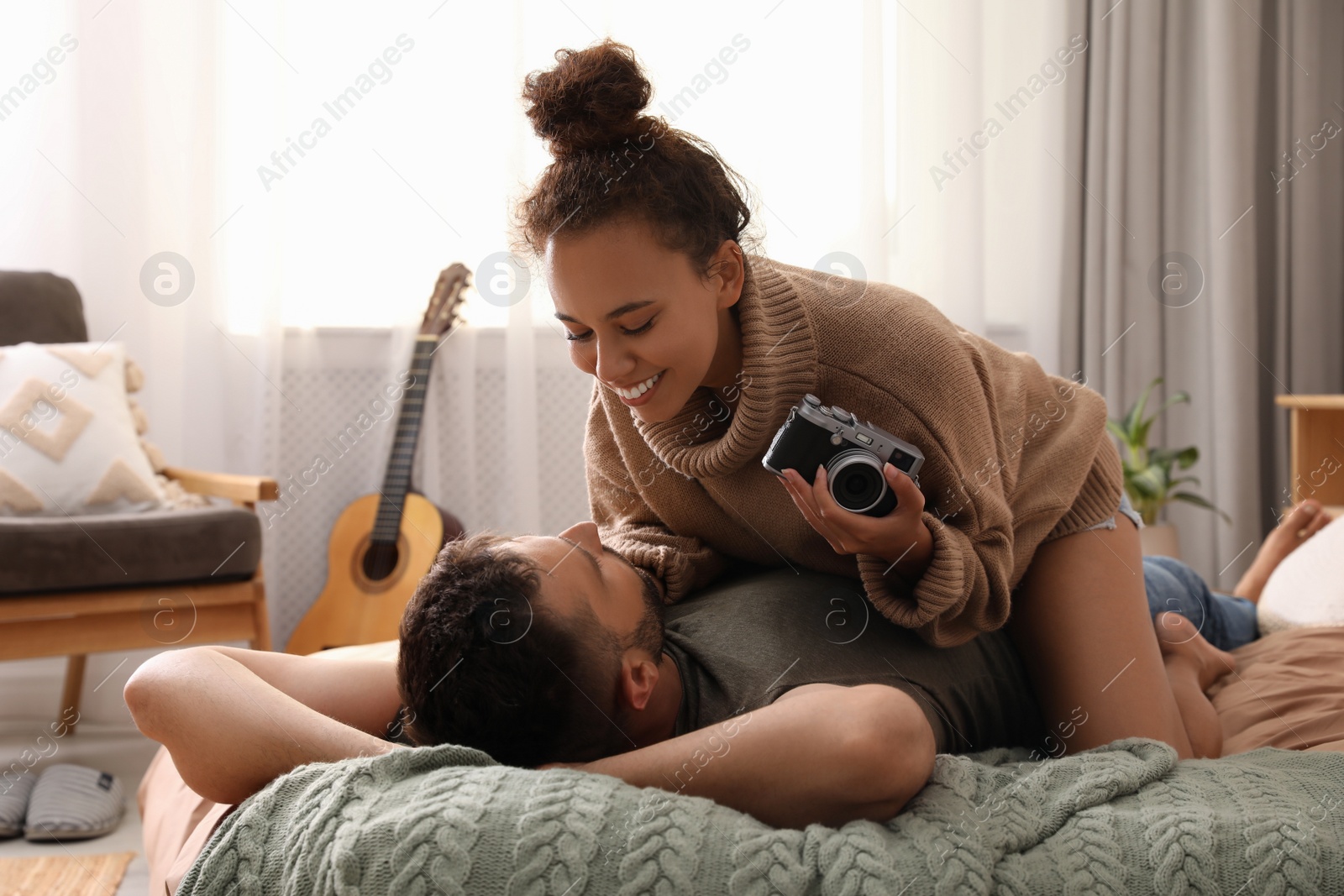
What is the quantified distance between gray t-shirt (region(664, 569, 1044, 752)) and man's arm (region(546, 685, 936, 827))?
0.46 ft

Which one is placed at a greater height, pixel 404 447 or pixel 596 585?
pixel 596 585

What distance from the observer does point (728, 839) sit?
0.77 m

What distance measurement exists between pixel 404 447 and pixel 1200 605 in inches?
73.1

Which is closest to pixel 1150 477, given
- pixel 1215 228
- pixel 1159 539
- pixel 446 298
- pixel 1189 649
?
pixel 1159 539

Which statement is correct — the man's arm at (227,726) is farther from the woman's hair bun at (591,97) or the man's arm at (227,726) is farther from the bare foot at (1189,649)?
the bare foot at (1189,649)

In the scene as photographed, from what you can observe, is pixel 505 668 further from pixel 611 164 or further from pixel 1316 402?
pixel 1316 402

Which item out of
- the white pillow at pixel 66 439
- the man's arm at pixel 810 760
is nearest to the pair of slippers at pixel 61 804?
the white pillow at pixel 66 439

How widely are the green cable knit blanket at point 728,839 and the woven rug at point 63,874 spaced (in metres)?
0.97

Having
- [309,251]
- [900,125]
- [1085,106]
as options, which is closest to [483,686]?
[309,251]

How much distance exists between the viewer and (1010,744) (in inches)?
48.6

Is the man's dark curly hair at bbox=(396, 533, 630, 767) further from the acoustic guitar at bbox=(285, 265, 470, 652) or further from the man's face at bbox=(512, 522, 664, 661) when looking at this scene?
the acoustic guitar at bbox=(285, 265, 470, 652)

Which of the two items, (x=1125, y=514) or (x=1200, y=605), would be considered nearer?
(x=1125, y=514)

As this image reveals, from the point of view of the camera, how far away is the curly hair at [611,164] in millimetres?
1047

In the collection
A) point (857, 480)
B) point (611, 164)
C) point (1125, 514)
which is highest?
point (611, 164)
